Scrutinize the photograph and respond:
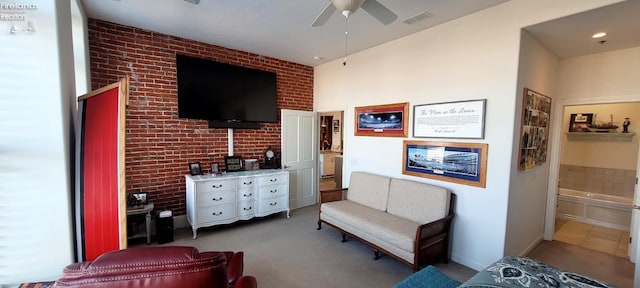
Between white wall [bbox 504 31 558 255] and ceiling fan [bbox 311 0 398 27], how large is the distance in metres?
1.48

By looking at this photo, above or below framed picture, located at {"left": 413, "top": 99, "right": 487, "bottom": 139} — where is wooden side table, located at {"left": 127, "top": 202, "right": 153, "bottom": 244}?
below

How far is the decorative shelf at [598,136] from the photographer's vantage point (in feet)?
13.8

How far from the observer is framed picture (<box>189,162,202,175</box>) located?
3801 mm

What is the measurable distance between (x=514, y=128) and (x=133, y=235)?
4722 millimetres

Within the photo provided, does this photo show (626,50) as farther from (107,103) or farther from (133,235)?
(133,235)

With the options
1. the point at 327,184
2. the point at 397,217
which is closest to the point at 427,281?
the point at 397,217

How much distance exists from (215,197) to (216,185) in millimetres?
179

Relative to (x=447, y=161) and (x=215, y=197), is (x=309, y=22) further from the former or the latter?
(x=215, y=197)

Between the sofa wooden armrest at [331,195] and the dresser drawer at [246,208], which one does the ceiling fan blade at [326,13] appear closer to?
the sofa wooden armrest at [331,195]

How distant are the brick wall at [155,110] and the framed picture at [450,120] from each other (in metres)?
3.04

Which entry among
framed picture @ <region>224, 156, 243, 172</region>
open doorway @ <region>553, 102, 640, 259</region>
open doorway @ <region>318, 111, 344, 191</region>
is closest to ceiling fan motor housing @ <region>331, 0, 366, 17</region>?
framed picture @ <region>224, 156, 243, 172</region>

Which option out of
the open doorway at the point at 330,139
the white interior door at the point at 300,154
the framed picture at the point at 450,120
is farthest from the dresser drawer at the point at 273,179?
the open doorway at the point at 330,139

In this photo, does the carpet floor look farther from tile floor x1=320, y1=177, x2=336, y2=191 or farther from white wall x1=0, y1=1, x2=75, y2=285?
tile floor x1=320, y1=177, x2=336, y2=191

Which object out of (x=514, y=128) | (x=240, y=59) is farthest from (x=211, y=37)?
(x=514, y=128)
